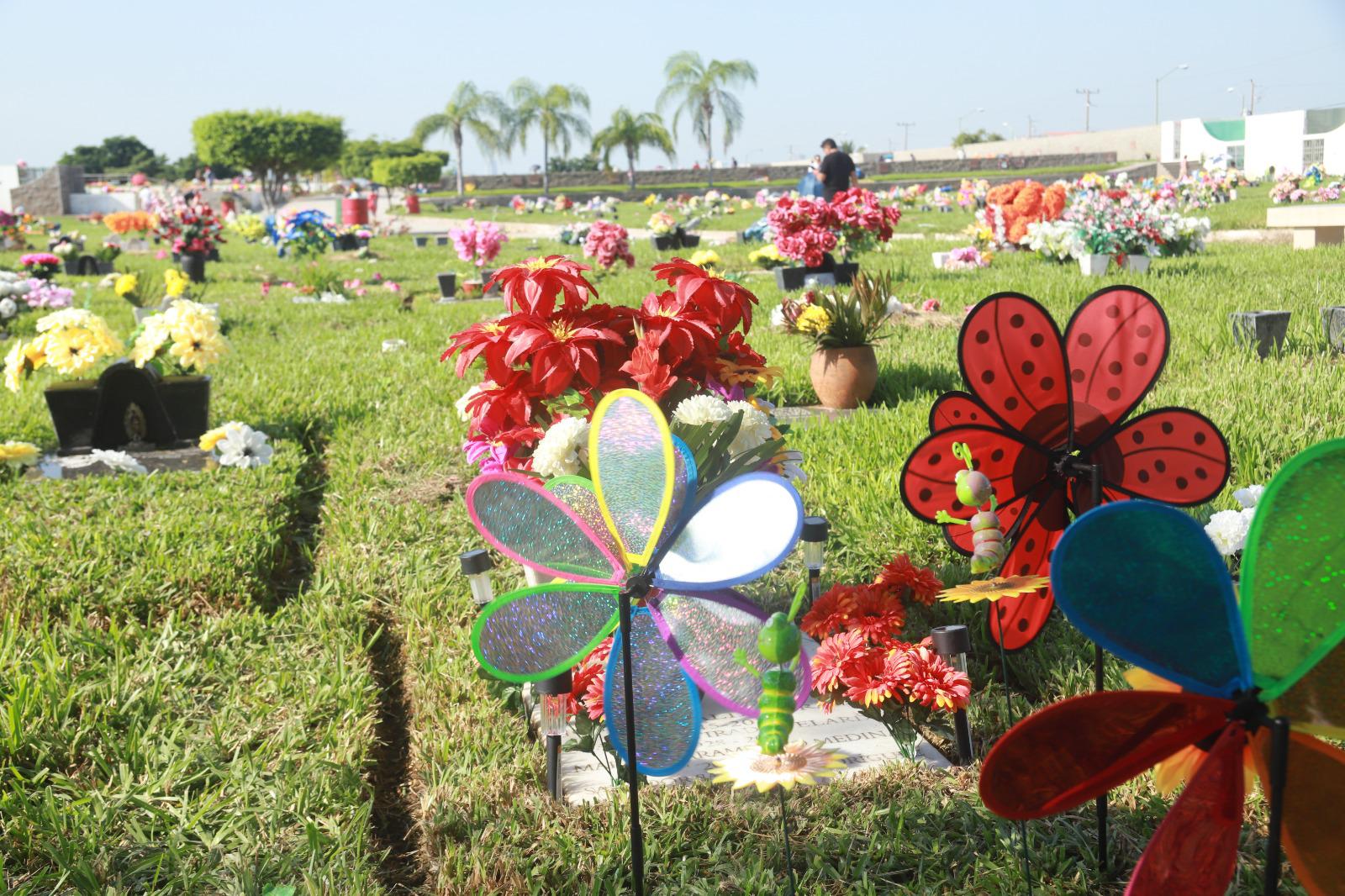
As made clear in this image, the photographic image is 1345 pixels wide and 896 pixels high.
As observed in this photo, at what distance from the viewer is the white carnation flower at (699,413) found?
2340mm

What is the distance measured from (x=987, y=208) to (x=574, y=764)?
40.6 feet

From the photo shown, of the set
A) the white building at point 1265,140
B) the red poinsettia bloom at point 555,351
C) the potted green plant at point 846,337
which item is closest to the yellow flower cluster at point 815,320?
the potted green plant at point 846,337

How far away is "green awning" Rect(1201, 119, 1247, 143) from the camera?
62.8 m

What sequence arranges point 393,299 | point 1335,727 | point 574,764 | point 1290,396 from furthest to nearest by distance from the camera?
point 393,299 → point 1290,396 → point 574,764 → point 1335,727

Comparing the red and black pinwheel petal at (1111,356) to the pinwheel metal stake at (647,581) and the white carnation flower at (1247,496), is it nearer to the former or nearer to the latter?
the pinwheel metal stake at (647,581)

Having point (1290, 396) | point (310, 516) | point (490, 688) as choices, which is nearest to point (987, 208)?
point (1290, 396)

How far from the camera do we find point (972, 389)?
2.03m

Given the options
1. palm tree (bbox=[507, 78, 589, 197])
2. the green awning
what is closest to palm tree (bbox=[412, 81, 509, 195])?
palm tree (bbox=[507, 78, 589, 197])

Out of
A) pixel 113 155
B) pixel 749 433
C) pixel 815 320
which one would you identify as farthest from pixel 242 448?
pixel 113 155

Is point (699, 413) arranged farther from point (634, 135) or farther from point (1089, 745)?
point (634, 135)

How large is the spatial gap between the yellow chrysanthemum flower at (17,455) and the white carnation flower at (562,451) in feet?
11.8

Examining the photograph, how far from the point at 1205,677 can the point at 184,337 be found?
5.12 metres

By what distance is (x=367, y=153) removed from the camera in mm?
69000

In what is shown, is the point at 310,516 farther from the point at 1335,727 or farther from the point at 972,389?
the point at 1335,727
